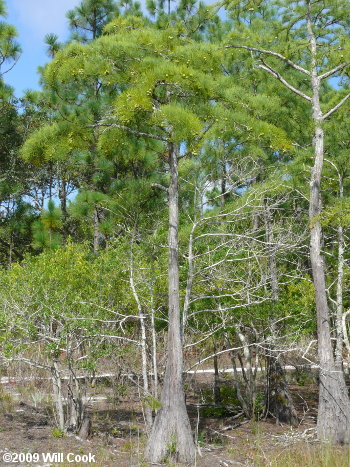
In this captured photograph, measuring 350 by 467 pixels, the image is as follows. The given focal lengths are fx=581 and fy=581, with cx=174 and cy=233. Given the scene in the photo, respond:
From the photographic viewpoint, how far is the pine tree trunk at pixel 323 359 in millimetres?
8039

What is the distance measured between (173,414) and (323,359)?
2704mm

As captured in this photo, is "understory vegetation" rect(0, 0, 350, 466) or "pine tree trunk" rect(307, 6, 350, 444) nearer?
"understory vegetation" rect(0, 0, 350, 466)

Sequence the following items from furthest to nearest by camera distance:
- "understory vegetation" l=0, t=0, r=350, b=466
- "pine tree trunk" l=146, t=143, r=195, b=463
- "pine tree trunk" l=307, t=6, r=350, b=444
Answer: "pine tree trunk" l=307, t=6, r=350, b=444 → "understory vegetation" l=0, t=0, r=350, b=466 → "pine tree trunk" l=146, t=143, r=195, b=463

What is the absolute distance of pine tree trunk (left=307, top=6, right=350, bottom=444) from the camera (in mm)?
8039

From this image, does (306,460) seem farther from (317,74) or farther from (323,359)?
(317,74)

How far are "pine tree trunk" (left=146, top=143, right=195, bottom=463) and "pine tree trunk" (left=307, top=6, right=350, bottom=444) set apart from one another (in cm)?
213

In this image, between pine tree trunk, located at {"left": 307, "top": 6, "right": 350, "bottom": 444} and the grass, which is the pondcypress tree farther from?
the grass

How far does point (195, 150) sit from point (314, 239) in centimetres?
246

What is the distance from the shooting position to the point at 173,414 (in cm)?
684

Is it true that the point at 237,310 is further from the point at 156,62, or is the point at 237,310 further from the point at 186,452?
the point at 156,62

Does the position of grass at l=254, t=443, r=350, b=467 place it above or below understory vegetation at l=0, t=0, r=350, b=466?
below

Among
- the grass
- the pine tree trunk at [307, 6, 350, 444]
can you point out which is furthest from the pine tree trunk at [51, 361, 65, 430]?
the pine tree trunk at [307, 6, 350, 444]

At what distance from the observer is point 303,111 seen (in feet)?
35.4

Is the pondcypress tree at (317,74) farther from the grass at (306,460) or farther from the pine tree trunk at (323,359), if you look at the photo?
the grass at (306,460)
